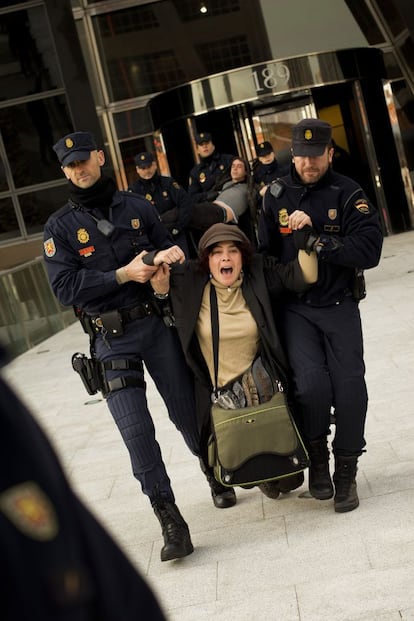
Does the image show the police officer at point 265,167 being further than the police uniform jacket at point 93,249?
Yes

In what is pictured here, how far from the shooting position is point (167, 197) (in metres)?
10.6

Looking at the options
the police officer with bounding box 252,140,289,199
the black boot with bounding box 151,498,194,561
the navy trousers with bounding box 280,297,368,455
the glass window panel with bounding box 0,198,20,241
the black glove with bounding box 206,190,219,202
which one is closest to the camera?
the black boot with bounding box 151,498,194,561

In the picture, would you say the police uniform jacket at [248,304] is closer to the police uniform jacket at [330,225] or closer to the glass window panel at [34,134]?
the police uniform jacket at [330,225]

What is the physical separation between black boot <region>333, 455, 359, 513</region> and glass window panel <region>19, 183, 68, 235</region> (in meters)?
15.3

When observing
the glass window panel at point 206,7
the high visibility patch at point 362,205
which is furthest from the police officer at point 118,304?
the glass window panel at point 206,7

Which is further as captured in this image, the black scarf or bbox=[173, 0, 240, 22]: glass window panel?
bbox=[173, 0, 240, 22]: glass window panel

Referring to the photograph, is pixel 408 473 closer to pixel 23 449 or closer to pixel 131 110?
pixel 23 449

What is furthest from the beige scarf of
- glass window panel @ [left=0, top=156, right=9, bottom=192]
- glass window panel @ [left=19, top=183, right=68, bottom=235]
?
glass window panel @ [left=0, top=156, right=9, bottom=192]

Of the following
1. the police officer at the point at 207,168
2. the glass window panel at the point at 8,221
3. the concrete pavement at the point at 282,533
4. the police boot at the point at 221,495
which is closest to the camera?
Result: the concrete pavement at the point at 282,533

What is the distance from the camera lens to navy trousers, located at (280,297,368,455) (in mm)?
4734

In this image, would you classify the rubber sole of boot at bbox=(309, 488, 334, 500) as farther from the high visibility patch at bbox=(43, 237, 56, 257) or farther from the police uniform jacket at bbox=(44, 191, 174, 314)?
the high visibility patch at bbox=(43, 237, 56, 257)

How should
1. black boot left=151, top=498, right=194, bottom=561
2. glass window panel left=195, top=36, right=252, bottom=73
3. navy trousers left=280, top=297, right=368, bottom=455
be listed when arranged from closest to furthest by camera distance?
black boot left=151, top=498, right=194, bottom=561
navy trousers left=280, top=297, right=368, bottom=455
glass window panel left=195, top=36, right=252, bottom=73

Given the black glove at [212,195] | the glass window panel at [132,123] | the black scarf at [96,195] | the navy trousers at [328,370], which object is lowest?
the navy trousers at [328,370]

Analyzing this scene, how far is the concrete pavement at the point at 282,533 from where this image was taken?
12.9ft
